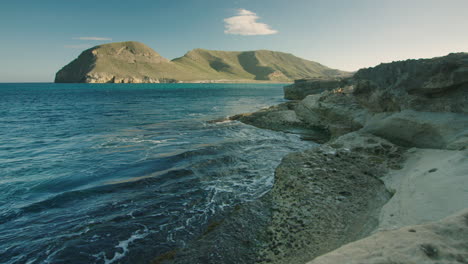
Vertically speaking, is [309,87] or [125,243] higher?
[309,87]

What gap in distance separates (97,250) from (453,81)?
51.8ft

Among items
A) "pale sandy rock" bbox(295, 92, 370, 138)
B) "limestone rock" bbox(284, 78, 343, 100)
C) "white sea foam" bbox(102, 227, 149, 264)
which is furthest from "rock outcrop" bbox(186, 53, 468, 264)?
"limestone rock" bbox(284, 78, 343, 100)

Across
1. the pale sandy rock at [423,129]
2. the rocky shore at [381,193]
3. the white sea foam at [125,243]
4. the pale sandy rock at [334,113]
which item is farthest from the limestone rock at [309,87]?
the white sea foam at [125,243]

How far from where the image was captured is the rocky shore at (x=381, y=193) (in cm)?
396

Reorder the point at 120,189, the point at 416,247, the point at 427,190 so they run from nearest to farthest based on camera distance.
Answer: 1. the point at 416,247
2. the point at 427,190
3. the point at 120,189

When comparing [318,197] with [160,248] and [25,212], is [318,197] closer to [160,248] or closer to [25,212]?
[160,248]

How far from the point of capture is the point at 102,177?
11336mm

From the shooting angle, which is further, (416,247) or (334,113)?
(334,113)

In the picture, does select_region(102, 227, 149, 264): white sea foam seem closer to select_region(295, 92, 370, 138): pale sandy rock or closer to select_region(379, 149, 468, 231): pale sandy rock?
select_region(379, 149, 468, 231): pale sandy rock

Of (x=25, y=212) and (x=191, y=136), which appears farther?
(x=191, y=136)

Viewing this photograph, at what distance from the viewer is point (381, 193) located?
8062 mm

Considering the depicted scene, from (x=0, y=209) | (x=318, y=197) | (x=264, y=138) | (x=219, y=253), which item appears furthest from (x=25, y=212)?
(x=264, y=138)

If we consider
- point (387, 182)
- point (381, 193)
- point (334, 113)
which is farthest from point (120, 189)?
point (334, 113)

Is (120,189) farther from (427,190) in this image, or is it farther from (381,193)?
(427,190)
